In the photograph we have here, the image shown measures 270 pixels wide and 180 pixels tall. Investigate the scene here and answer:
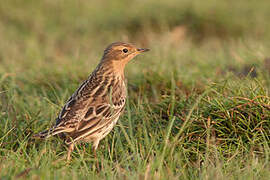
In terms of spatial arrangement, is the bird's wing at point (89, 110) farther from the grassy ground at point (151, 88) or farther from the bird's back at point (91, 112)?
the grassy ground at point (151, 88)

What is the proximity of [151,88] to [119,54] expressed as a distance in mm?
1071

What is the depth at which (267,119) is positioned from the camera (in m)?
4.69

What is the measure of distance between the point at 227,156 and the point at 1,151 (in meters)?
2.17

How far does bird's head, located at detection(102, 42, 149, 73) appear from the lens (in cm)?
524

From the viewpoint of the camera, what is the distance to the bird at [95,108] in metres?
4.43

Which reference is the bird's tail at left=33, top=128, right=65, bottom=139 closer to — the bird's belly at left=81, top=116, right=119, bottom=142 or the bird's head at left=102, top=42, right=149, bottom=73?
the bird's belly at left=81, top=116, right=119, bottom=142

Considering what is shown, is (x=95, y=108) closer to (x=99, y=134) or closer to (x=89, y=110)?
(x=89, y=110)

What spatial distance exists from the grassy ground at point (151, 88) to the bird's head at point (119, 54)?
508 mm

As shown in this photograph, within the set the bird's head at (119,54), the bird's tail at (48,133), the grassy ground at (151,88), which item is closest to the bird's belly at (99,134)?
the grassy ground at (151,88)

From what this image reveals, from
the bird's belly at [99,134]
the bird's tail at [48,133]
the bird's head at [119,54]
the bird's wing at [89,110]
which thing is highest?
the bird's head at [119,54]

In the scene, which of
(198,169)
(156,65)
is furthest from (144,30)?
(198,169)

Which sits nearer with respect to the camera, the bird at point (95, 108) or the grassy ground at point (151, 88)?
the grassy ground at point (151, 88)

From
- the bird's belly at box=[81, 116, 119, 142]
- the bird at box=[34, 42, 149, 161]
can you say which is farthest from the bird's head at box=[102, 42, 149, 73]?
the bird's belly at box=[81, 116, 119, 142]

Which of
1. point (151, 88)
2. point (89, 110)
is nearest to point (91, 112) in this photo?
point (89, 110)
